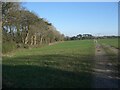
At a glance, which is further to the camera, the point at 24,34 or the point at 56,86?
the point at 24,34

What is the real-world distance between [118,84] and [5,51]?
34.3 m

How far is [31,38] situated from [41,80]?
74401 mm

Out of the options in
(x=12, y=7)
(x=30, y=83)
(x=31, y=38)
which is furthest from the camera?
(x=31, y=38)

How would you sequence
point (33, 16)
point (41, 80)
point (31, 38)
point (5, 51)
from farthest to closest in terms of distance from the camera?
point (31, 38) < point (33, 16) < point (5, 51) < point (41, 80)

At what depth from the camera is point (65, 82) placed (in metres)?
12.2

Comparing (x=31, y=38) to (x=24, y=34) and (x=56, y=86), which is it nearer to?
(x=24, y=34)

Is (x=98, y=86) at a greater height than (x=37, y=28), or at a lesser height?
lesser

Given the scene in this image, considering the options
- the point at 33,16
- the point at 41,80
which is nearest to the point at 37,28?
the point at 33,16

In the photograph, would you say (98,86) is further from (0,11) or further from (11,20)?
(11,20)

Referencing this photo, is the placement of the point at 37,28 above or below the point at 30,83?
above

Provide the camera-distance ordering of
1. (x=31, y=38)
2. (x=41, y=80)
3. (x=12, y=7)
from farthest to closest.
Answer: (x=31, y=38) → (x=12, y=7) → (x=41, y=80)

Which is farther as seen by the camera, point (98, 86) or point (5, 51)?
point (5, 51)

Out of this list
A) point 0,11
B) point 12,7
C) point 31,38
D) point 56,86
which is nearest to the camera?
point 56,86

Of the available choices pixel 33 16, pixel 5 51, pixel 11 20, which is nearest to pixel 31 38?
pixel 33 16
